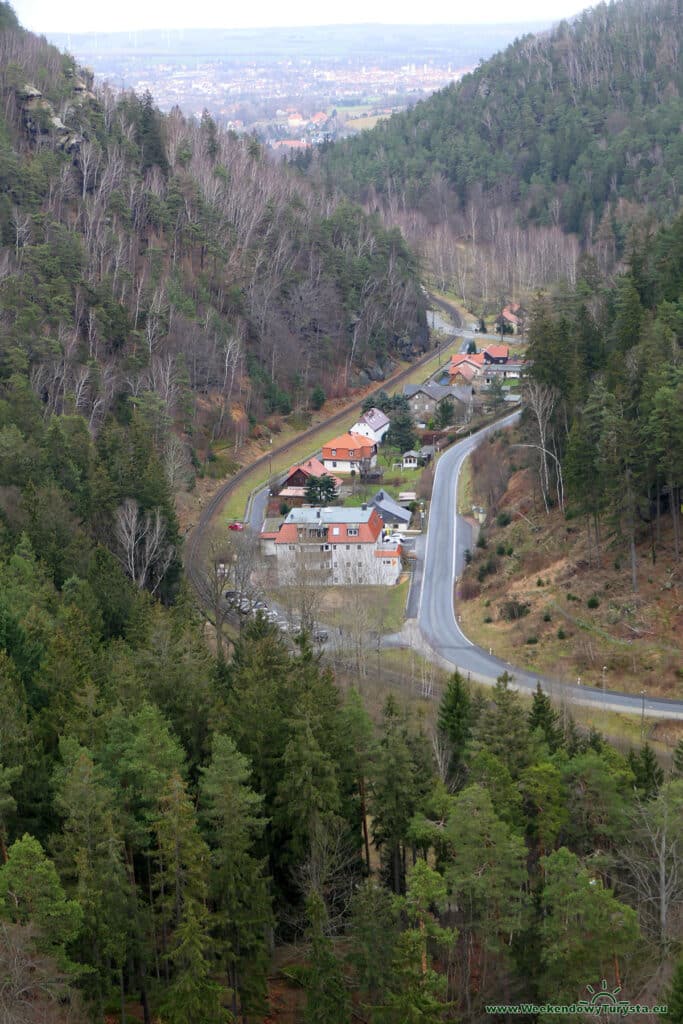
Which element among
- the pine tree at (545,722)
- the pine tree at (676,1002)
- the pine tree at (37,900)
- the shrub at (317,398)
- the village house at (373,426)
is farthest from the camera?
the shrub at (317,398)

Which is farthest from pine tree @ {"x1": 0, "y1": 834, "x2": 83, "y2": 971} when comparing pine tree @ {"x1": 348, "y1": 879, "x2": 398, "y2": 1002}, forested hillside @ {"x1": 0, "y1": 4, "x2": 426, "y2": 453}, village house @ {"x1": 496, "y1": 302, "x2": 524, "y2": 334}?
village house @ {"x1": 496, "y1": 302, "x2": 524, "y2": 334}

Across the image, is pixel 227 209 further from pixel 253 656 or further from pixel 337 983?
pixel 337 983

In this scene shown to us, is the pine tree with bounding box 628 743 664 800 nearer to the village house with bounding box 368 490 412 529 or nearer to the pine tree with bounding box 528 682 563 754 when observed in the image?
the pine tree with bounding box 528 682 563 754

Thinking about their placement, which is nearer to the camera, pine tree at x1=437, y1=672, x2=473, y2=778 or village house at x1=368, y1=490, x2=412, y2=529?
pine tree at x1=437, y1=672, x2=473, y2=778

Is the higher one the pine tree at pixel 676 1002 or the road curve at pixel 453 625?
the pine tree at pixel 676 1002

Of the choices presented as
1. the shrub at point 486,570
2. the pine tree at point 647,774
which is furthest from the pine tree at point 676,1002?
the shrub at point 486,570

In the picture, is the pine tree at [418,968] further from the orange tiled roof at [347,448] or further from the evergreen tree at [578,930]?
the orange tiled roof at [347,448]
